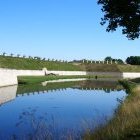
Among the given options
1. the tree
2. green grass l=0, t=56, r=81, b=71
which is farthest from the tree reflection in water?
green grass l=0, t=56, r=81, b=71

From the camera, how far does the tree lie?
127 feet

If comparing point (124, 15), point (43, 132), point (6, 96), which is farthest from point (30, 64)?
point (43, 132)

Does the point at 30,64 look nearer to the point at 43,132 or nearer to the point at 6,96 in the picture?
the point at 6,96

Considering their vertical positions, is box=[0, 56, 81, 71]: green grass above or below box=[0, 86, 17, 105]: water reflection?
above

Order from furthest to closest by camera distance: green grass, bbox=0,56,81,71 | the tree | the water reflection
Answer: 1. green grass, bbox=0,56,81,71
2. the water reflection
3. the tree

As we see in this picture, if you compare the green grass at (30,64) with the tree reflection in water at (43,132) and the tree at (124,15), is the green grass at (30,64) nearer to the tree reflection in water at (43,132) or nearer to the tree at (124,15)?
the tree at (124,15)

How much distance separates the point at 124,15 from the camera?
40.0 meters

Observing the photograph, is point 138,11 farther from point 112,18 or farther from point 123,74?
point 123,74

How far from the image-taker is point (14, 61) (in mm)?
149875

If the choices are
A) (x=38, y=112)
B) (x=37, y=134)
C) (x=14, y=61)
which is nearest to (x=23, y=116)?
(x=38, y=112)

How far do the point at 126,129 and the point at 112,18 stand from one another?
21.1 m

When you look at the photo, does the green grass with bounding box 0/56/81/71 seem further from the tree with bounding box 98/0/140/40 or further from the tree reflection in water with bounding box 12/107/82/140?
the tree reflection in water with bounding box 12/107/82/140

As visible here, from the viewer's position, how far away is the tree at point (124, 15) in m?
38.7

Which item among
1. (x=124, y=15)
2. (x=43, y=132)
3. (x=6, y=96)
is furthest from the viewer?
(x=6, y=96)
